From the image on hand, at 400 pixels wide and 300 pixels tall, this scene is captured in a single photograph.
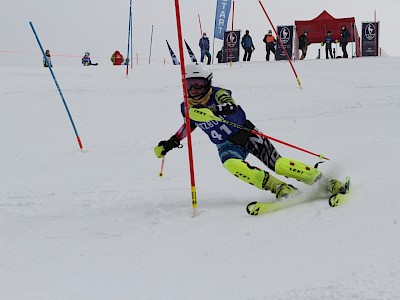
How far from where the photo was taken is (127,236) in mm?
3971

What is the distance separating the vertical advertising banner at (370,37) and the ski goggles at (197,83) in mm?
17380

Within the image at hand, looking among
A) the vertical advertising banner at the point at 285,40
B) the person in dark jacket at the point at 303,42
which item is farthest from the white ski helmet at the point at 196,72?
the vertical advertising banner at the point at 285,40

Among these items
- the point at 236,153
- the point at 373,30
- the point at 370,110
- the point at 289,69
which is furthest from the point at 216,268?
the point at 373,30

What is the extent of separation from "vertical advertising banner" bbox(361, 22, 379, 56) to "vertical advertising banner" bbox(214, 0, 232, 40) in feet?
18.0

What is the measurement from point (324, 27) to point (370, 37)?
6.17ft

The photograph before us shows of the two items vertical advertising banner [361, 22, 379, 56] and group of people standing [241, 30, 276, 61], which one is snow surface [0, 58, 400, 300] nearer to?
group of people standing [241, 30, 276, 61]

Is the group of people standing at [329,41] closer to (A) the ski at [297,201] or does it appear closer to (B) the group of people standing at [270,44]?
(B) the group of people standing at [270,44]

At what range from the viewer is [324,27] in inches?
826

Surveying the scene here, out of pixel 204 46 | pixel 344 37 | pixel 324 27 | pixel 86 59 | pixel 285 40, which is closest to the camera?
pixel 344 37

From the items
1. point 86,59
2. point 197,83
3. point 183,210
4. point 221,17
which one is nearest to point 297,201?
point 183,210

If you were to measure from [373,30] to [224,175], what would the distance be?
606 inches

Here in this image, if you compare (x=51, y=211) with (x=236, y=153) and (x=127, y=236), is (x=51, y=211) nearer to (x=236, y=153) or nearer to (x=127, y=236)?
(x=127, y=236)

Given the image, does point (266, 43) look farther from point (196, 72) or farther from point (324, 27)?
point (196, 72)

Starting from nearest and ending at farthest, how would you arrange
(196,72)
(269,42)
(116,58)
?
(196,72) < (269,42) < (116,58)
